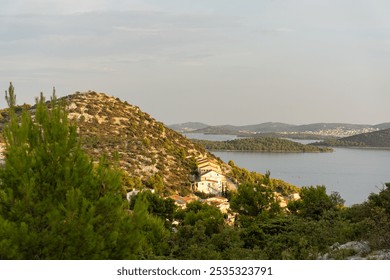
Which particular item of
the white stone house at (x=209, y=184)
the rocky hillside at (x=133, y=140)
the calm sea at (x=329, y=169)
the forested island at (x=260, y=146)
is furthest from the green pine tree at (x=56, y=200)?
the forested island at (x=260, y=146)

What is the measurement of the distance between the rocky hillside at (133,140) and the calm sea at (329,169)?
27668 mm

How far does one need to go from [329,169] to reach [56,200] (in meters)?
109

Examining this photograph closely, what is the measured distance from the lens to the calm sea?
8319 cm

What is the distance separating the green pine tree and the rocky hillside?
36.3 metres

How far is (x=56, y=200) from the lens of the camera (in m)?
7.37

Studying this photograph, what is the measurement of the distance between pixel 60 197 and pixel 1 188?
3.38ft

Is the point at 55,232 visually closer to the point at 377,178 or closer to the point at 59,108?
the point at 59,108

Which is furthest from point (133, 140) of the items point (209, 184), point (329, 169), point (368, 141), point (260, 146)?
point (368, 141)

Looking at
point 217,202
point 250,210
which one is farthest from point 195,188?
point 250,210

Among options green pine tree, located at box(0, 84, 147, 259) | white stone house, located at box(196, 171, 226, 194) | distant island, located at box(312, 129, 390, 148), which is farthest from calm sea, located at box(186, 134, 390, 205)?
green pine tree, located at box(0, 84, 147, 259)

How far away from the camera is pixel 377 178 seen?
9481 centimetres

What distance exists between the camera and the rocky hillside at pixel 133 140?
165 ft
